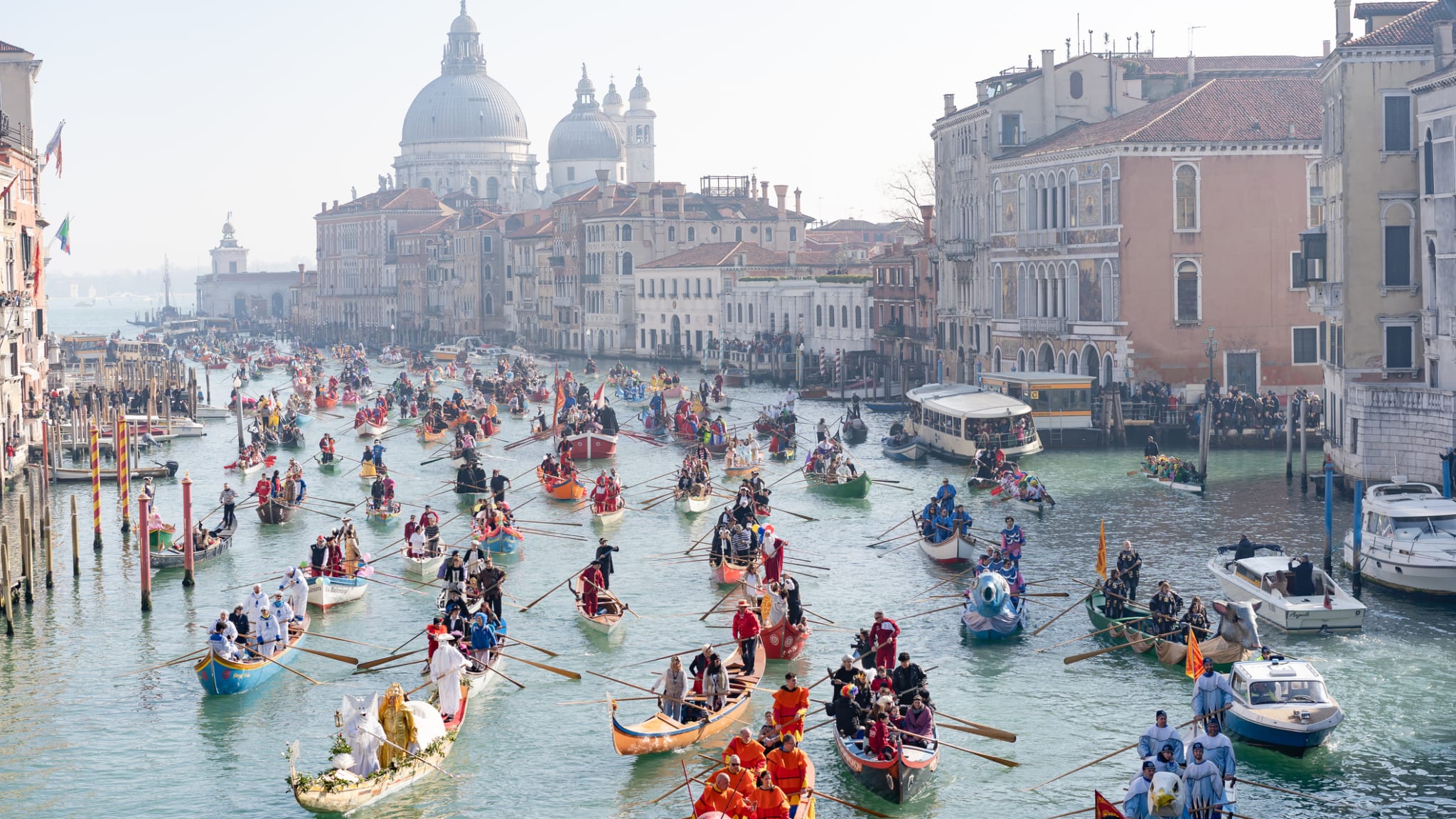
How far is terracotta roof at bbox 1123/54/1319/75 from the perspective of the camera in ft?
236

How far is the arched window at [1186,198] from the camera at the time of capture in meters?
61.7

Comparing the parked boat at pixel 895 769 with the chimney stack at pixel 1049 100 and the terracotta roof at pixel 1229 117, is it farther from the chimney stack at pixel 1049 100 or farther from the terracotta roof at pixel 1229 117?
the chimney stack at pixel 1049 100

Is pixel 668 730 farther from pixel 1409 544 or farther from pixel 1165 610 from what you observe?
pixel 1409 544

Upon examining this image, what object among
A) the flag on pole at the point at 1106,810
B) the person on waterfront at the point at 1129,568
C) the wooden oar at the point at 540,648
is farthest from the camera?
the person on waterfront at the point at 1129,568

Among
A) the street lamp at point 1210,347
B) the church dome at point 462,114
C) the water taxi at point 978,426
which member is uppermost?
the church dome at point 462,114

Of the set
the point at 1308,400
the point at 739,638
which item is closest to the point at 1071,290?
the point at 1308,400

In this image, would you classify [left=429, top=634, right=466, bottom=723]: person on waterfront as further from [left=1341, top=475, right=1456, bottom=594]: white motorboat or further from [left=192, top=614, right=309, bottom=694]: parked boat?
[left=1341, top=475, right=1456, bottom=594]: white motorboat

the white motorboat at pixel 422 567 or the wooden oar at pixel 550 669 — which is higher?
the white motorboat at pixel 422 567

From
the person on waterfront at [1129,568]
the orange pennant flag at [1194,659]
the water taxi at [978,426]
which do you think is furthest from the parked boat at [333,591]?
the water taxi at [978,426]

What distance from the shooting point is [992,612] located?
100 ft

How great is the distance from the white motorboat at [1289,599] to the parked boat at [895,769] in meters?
9.82

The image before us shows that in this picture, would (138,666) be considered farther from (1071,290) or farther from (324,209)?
(324,209)

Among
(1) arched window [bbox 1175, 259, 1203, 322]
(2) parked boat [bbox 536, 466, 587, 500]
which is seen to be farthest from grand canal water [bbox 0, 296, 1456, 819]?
(1) arched window [bbox 1175, 259, 1203, 322]

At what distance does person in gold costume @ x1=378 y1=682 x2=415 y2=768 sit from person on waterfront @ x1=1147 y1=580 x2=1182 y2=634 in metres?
12.4
